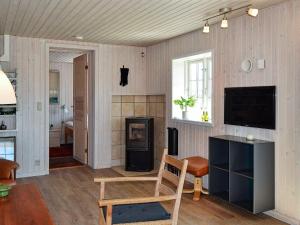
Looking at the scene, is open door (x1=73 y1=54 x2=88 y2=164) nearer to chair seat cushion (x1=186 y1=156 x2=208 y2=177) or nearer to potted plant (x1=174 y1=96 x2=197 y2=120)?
potted plant (x1=174 y1=96 x2=197 y2=120)

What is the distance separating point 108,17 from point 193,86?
77.3 inches

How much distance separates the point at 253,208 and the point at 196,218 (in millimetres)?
651

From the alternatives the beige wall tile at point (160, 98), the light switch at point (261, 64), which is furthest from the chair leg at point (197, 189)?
the beige wall tile at point (160, 98)

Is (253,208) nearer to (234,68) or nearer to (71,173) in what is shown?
(234,68)

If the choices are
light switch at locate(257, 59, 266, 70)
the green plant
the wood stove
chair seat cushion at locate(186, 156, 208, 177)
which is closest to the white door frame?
the wood stove

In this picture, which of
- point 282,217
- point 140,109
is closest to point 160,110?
point 140,109

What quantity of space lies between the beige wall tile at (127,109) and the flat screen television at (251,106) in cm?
260

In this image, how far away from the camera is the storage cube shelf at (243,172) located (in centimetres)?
344

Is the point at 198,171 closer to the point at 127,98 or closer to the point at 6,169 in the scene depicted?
the point at 6,169

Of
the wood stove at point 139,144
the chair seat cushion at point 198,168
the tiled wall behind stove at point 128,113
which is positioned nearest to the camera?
the chair seat cushion at point 198,168

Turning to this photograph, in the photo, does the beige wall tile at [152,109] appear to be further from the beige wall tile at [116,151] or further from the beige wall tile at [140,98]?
the beige wall tile at [116,151]

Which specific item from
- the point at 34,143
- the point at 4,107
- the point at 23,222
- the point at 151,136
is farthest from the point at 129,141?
the point at 23,222

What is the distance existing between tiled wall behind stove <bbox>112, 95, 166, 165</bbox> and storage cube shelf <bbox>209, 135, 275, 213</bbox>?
192 cm

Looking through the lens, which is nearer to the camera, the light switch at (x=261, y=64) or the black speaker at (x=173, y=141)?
the light switch at (x=261, y=64)
